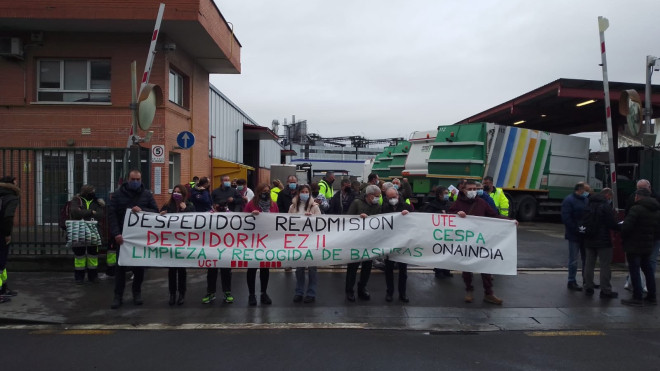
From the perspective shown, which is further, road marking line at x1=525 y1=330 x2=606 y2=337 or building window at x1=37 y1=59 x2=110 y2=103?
building window at x1=37 y1=59 x2=110 y2=103

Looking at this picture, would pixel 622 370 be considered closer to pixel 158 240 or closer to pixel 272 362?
pixel 272 362

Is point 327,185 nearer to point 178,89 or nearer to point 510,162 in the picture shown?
point 178,89

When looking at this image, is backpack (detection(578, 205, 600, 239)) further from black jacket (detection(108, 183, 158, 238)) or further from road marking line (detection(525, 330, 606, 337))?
black jacket (detection(108, 183, 158, 238))

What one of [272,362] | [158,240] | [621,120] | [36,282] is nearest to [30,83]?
[36,282]

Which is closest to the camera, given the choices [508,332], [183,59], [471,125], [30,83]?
[508,332]

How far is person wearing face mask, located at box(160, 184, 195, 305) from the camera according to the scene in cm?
705

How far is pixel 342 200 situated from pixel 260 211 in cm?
296

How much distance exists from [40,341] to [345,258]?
3.97 metres

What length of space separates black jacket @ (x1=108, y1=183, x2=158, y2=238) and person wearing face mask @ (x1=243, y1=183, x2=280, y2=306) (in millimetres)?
1467

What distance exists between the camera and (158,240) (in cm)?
709

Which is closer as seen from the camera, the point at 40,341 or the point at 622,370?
the point at 622,370

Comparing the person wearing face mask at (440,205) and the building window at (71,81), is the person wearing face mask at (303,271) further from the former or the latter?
the building window at (71,81)

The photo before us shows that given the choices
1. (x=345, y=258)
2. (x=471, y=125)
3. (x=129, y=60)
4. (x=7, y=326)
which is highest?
(x=129, y=60)

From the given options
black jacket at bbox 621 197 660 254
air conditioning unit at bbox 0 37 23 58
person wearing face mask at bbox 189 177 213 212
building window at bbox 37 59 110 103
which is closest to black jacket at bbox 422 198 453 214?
black jacket at bbox 621 197 660 254
